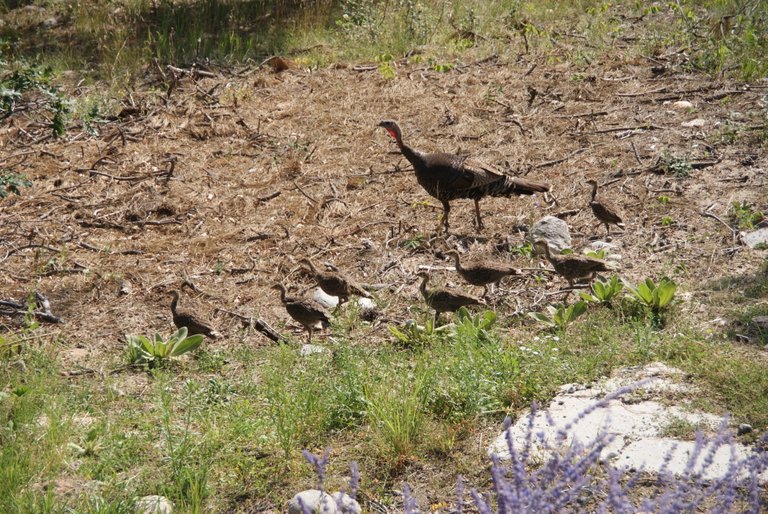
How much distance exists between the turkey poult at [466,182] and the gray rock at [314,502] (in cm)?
503

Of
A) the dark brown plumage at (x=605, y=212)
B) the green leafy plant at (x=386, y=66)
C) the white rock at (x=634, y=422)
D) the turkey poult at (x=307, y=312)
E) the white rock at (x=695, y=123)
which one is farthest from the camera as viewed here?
the green leafy plant at (x=386, y=66)

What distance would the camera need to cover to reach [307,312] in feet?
25.2

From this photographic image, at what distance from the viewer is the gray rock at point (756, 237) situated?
7.94 m

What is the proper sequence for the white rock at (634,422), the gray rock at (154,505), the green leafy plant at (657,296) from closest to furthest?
the gray rock at (154,505) → the white rock at (634,422) → the green leafy plant at (657,296)

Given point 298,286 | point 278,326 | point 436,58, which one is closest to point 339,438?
point 278,326

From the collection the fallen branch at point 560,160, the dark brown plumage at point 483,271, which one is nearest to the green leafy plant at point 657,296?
the dark brown plumage at point 483,271

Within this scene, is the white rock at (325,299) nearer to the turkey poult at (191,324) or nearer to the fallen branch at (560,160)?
the turkey poult at (191,324)

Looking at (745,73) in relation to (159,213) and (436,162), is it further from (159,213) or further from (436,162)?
(159,213)

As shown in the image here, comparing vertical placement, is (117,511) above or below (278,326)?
above

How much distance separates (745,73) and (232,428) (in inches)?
346

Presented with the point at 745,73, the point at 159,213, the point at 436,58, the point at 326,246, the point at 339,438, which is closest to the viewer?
the point at 339,438

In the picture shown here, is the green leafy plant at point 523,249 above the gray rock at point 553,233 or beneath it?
beneath

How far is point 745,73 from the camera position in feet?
37.7

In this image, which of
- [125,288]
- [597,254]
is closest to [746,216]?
[597,254]
